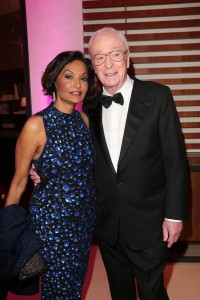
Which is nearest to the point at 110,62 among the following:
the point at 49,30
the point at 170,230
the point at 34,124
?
A: the point at 34,124

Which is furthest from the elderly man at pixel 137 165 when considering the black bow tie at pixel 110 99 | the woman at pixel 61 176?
the woman at pixel 61 176

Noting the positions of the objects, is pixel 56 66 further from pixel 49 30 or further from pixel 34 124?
pixel 49 30

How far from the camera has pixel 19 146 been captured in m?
1.89

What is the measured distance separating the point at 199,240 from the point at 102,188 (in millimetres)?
1919

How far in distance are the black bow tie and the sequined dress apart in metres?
0.22

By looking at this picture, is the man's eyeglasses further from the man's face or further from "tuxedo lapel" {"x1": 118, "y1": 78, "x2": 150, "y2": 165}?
"tuxedo lapel" {"x1": 118, "y1": 78, "x2": 150, "y2": 165}

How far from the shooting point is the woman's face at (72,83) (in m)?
1.95

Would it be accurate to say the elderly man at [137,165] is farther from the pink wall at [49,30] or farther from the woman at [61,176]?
the pink wall at [49,30]

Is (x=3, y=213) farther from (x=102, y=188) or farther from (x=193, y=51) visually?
(x=193, y=51)

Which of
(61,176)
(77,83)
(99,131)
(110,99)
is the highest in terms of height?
(77,83)

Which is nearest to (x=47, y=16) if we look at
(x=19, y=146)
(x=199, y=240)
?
(x=19, y=146)

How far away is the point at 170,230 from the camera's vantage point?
1882 millimetres

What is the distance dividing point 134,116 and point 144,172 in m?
0.33

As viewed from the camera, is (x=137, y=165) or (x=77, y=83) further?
(x=77, y=83)
